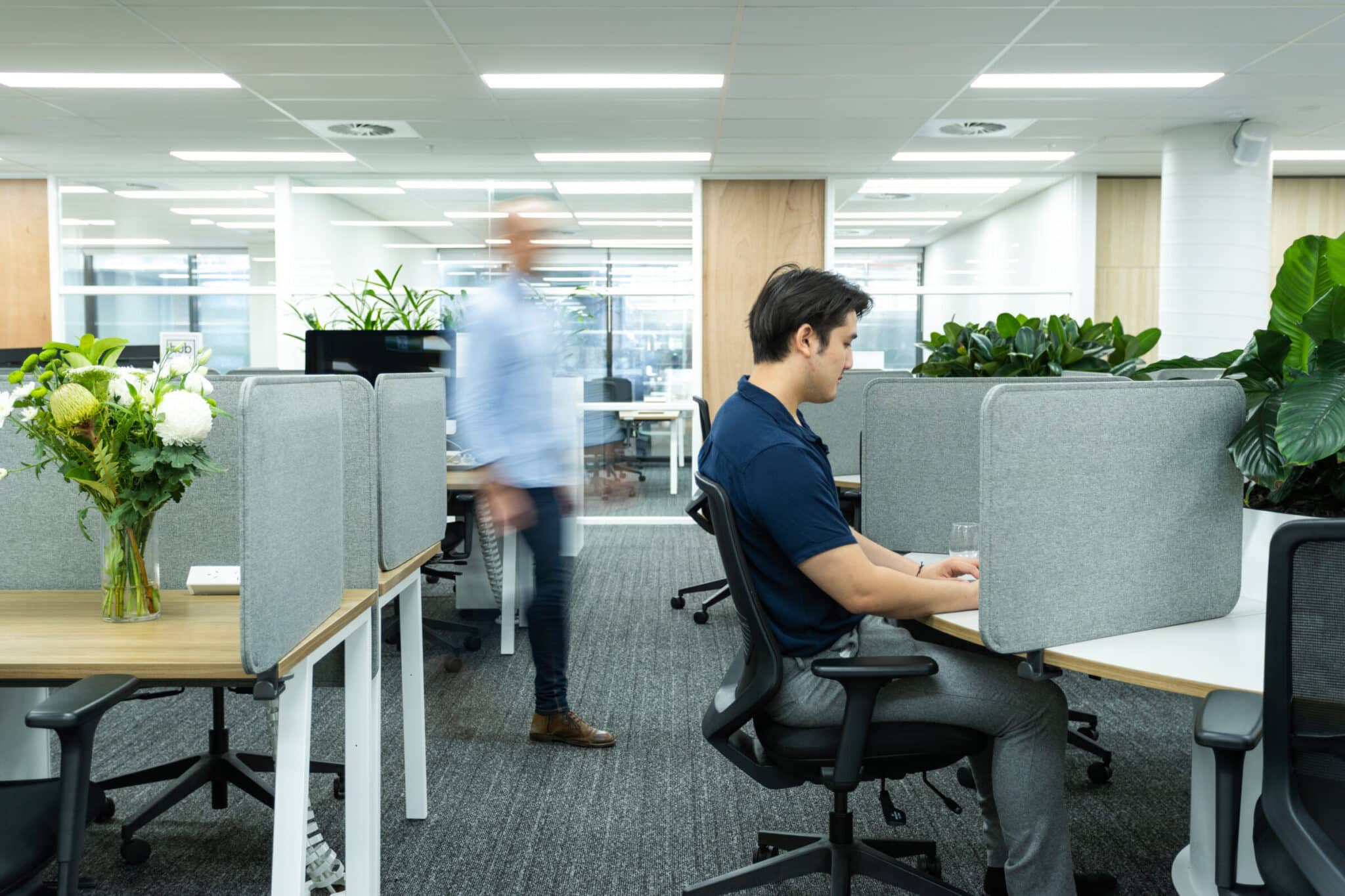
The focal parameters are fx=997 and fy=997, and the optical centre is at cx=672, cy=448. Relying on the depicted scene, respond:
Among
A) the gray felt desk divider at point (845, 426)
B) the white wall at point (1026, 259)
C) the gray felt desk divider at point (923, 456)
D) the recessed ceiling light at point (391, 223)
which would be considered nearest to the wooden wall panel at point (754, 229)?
the white wall at point (1026, 259)

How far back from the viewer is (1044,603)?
1299mm

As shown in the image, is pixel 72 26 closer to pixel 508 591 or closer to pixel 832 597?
pixel 508 591

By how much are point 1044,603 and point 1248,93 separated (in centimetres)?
424

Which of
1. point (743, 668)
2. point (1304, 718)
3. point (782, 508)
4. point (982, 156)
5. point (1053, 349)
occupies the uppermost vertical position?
point (982, 156)

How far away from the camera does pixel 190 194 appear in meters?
6.61

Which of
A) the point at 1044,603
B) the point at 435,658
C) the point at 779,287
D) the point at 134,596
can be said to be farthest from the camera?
the point at 435,658

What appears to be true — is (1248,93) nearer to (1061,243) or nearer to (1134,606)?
(1061,243)

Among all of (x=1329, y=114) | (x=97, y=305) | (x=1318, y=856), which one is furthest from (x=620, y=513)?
(x=1318, y=856)

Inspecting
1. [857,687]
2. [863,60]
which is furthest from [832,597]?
[863,60]

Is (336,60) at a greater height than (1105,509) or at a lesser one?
greater

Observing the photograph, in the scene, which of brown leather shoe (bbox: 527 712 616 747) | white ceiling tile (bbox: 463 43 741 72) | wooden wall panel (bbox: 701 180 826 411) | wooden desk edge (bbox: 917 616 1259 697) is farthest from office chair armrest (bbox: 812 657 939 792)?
wooden wall panel (bbox: 701 180 826 411)

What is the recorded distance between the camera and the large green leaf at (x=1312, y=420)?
4.15 feet

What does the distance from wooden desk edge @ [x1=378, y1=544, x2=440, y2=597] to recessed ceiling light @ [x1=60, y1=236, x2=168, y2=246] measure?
5.85 meters

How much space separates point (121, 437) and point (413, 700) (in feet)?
2.81
